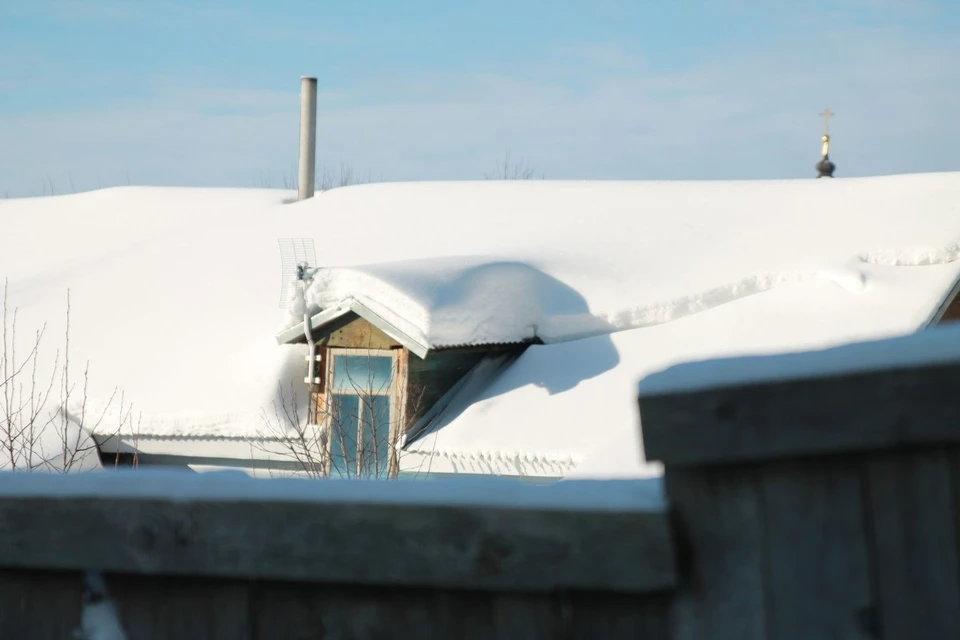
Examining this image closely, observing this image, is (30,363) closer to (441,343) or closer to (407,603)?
(441,343)

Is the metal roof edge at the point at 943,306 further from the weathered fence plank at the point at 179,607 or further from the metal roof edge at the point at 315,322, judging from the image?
the weathered fence plank at the point at 179,607

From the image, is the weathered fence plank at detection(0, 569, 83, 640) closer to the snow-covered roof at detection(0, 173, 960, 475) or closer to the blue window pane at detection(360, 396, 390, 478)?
the snow-covered roof at detection(0, 173, 960, 475)

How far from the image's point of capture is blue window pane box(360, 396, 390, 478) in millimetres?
8008

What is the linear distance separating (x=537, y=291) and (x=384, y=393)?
58.7 inches

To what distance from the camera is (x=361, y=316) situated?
27.4 feet

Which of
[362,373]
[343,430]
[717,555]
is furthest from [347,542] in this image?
[362,373]

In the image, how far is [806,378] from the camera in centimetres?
121

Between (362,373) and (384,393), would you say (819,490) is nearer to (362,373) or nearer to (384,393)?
(384,393)

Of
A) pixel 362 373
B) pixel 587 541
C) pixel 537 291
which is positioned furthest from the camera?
pixel 537 291

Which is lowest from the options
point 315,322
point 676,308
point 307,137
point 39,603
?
point 39,603

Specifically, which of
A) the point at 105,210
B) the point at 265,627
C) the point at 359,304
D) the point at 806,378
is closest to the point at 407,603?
the point at 265,627

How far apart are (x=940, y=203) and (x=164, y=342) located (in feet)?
23.4

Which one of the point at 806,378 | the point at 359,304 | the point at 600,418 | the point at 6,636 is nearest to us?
the point at 806,378

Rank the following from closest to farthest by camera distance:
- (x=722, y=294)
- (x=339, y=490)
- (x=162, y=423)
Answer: (x=339, y=490), (x=162, y=423), (x=722, y=294)
